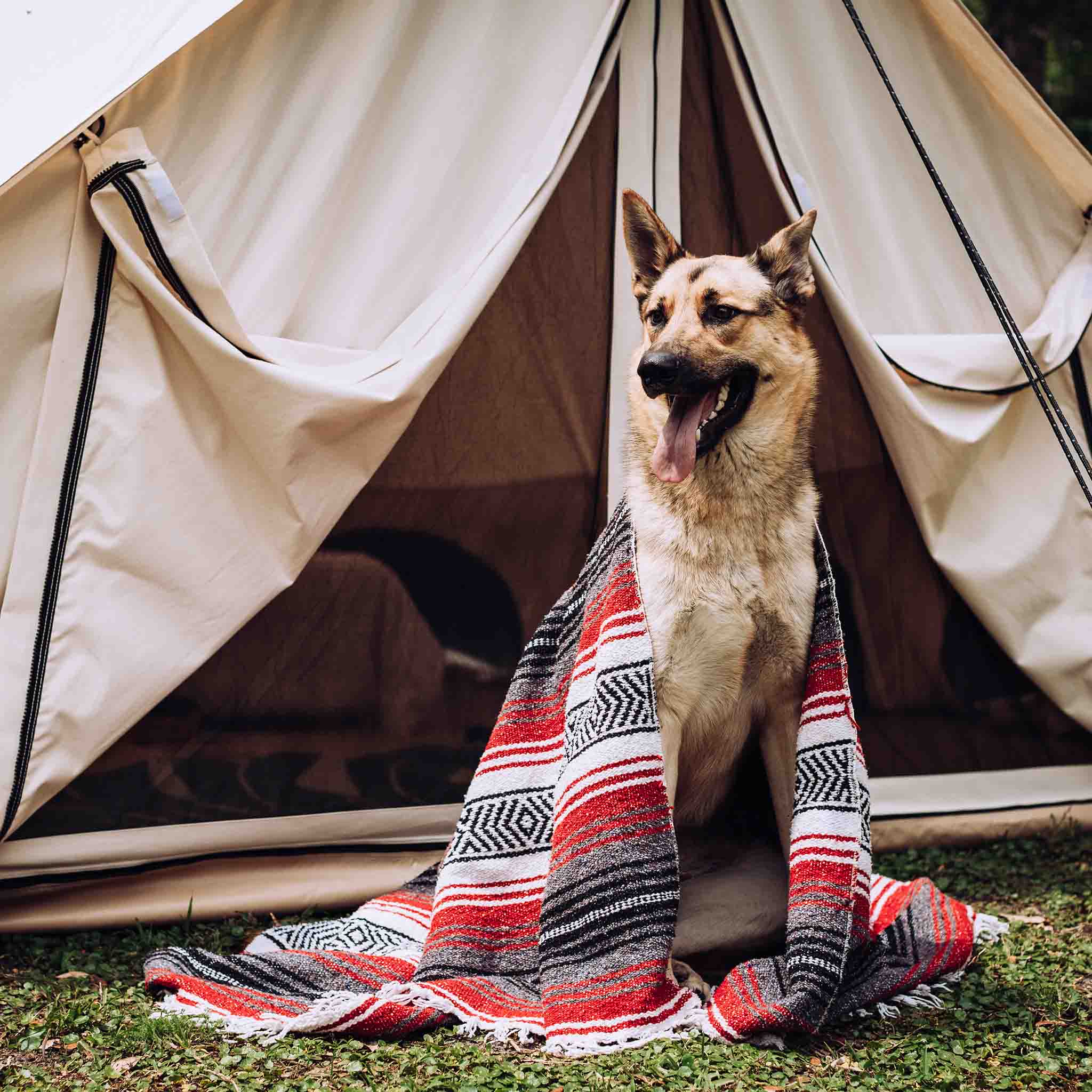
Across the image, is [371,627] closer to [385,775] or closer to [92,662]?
[385,775]

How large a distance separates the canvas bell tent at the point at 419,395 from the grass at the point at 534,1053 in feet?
1.64

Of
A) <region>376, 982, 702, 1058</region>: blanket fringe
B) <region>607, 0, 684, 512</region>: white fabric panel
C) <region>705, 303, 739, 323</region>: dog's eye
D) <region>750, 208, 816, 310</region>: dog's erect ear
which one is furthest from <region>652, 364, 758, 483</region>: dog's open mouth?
<region>376, 982, 702, 1058</region>: blanket fringe

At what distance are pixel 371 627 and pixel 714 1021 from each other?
62.3 inches

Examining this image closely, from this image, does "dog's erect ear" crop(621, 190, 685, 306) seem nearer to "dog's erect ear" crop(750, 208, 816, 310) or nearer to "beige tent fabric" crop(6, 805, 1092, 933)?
"dog's erect ear" crop(750, 208, 816, 310)

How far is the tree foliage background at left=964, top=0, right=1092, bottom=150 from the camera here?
10.1 metres

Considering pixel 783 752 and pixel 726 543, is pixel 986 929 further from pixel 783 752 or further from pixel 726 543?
pixel 726 543

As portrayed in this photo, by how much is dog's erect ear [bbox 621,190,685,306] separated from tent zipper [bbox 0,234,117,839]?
1.25 metres

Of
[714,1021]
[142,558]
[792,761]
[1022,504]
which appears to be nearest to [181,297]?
[142,558]

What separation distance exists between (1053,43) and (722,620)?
10468 millimetres

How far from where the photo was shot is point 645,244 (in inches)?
108

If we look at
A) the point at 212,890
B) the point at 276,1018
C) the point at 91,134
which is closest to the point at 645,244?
the point at 91,134

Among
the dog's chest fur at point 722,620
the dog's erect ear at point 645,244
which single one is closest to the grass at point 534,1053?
the dog's chest fur at point 722,620

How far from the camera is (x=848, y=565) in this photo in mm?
3660

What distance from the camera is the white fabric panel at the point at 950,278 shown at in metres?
3.21
